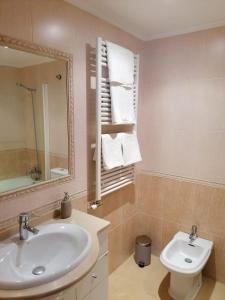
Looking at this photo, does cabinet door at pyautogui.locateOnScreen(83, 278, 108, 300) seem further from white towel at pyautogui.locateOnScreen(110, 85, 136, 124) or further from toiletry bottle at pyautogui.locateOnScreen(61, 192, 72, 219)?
white towel at pyautogui.locateOnScreen(110, 85, 136, 124)

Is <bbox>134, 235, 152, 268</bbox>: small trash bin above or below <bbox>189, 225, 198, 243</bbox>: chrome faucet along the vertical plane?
below

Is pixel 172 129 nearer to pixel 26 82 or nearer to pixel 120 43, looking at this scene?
pixel 120 43

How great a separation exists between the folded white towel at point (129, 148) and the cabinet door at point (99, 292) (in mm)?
938

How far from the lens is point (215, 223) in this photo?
2.14 meters

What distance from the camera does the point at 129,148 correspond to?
205cm

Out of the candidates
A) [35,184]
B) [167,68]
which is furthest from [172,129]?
[35,184]

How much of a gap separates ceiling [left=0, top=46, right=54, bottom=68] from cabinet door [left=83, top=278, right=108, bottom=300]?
1.47 meters

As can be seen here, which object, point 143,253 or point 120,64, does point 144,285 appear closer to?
point 143,253

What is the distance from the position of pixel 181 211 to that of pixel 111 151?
1066 millimetres

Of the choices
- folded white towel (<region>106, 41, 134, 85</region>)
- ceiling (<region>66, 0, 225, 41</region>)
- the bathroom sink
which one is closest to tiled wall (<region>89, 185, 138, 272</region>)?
the bathroom sink

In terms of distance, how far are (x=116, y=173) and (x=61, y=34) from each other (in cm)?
119

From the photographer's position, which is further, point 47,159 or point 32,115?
point 47,159

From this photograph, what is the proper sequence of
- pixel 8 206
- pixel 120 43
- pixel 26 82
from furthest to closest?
1. pixel 120 43
2. pixel 26 82
3. pixel 8 206

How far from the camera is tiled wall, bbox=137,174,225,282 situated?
2.14 metres
